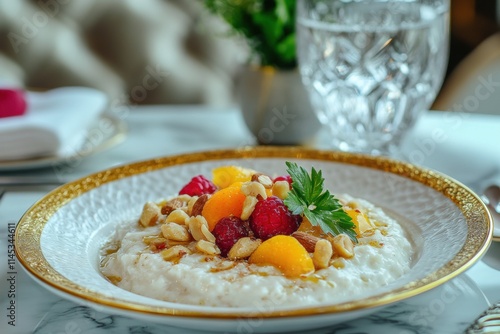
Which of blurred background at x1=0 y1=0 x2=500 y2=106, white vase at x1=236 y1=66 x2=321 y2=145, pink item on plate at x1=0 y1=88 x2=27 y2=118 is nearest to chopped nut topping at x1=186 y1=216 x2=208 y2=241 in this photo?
white vase at x1=236 y1=66 x2=321 y2=145

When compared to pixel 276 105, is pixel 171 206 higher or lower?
lower

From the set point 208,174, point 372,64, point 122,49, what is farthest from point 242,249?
point 122,49

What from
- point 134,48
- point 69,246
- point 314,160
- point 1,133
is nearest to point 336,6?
point 314,160

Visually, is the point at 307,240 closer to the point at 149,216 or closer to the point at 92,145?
the point at 149,216

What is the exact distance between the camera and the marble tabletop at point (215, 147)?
1005 millimetres

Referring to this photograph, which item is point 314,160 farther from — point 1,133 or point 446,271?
point 1,133

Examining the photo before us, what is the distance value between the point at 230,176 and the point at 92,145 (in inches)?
25.1

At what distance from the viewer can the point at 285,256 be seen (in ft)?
3.29

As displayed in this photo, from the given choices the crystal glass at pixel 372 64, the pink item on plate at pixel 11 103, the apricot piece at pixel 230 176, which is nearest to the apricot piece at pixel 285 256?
the apricot piece at pixel 230 176

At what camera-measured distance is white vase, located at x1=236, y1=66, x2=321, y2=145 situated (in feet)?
6.04

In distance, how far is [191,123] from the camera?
6.96ft

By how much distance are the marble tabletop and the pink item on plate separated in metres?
0.24

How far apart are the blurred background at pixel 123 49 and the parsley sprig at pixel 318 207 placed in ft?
4.83

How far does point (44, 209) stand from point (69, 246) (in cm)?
11
